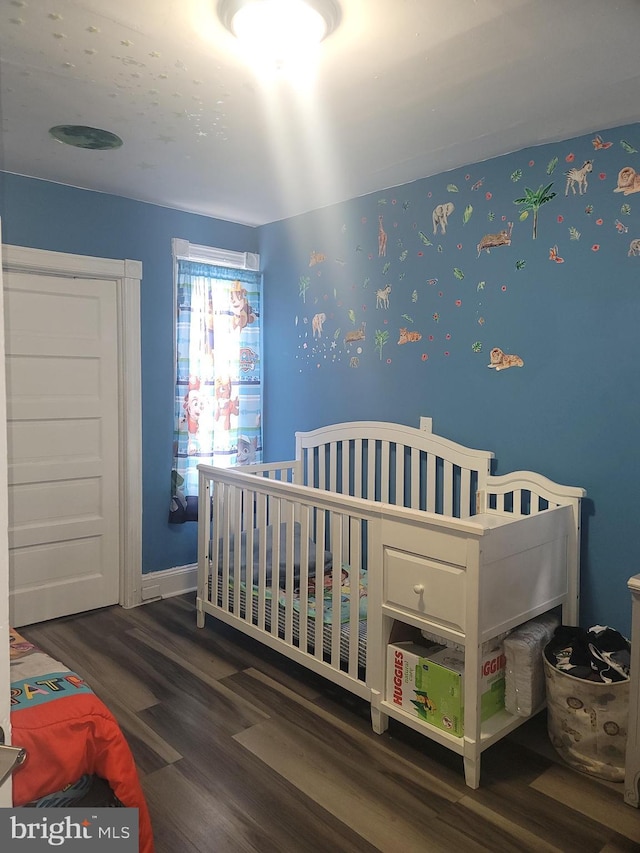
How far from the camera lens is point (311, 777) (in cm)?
209

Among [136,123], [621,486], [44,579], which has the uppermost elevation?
[136,123]

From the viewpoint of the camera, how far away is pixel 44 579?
132 inches

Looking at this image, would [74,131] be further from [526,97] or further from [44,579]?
[44,579]

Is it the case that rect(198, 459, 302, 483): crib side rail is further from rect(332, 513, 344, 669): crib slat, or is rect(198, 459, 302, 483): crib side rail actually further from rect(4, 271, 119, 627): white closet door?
rect(332, 513, 344, 669): crib slat

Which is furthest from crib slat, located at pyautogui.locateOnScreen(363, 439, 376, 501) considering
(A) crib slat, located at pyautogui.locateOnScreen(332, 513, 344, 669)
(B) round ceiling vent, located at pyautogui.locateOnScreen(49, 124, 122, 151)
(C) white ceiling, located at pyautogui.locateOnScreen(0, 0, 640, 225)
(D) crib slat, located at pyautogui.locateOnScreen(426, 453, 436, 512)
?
(B) round ceiling vent, located at pyautogui.locateOnScreen(49, 124, 122, 151)

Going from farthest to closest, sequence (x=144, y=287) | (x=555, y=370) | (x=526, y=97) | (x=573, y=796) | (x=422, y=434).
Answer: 1. (x=144, y=287)
2. (x=422, y=434)
3. (x=555, y=370)
4. (x=526, y=97)
5. (x=573, y=796)

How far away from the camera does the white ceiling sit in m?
1.70

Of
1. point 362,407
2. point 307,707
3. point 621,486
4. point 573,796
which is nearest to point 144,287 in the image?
point 362,407

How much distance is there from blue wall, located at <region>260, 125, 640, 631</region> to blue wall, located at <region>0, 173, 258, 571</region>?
792 millimetres

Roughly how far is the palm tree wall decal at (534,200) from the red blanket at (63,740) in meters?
2.32

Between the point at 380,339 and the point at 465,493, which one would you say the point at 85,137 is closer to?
the point at 380,339

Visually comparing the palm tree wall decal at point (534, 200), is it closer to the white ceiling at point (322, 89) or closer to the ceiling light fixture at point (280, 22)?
the white ceiling at point (322, 89)

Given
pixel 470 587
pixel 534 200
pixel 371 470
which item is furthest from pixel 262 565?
pixel 534 200

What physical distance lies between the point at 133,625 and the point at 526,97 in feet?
9.58
